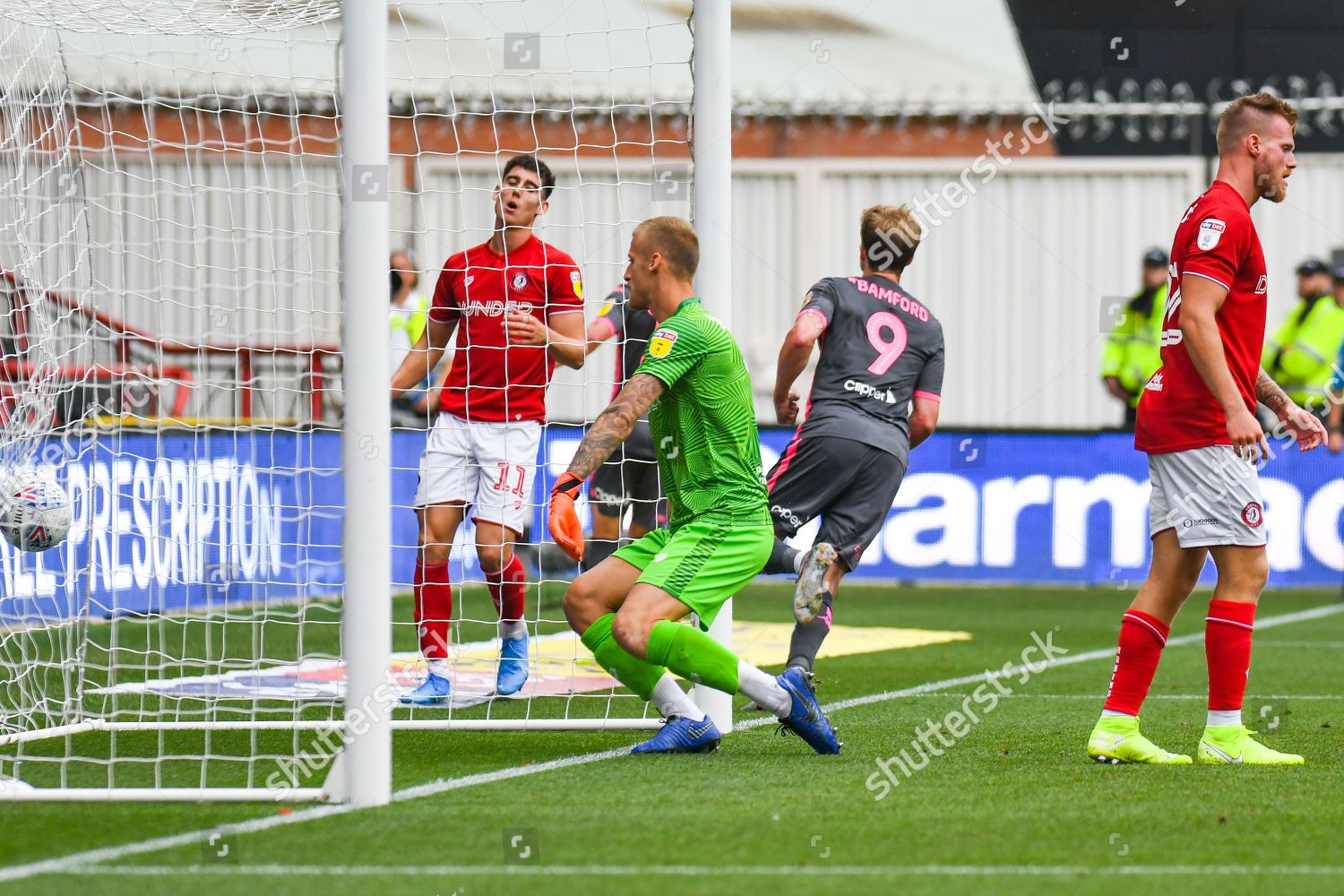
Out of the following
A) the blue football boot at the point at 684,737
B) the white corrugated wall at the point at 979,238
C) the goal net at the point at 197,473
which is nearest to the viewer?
the blue football boot at the point at 684,737

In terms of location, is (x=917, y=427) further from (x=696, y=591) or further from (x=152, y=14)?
(x=152, y=14)

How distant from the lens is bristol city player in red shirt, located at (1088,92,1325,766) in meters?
5.54

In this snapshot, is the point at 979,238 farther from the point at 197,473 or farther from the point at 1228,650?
the point at 1228,650

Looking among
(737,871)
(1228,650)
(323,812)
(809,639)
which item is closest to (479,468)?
(809,639)

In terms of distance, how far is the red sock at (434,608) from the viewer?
7250mm

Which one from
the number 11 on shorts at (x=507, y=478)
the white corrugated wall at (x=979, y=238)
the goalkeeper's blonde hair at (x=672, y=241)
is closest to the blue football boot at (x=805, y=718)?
the goalkeeper's blonde hair at (x=672, y=241)

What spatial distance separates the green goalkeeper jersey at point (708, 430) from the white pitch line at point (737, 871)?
5.72 feet

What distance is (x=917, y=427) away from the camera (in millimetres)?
7082

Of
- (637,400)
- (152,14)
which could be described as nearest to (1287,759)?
(637,400)

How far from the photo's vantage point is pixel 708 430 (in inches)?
223

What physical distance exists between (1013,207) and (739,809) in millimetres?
14825

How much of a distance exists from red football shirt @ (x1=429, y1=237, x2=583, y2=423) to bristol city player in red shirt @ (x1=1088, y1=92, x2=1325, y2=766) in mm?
2614

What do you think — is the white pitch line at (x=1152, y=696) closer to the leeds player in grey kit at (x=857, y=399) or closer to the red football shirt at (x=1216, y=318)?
the leeds player in grey kit at (x=857, y=399)

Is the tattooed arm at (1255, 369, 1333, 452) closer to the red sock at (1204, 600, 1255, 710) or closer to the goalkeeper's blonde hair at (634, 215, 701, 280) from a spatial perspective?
the red sock at (1204, 600, 1255, 710)
